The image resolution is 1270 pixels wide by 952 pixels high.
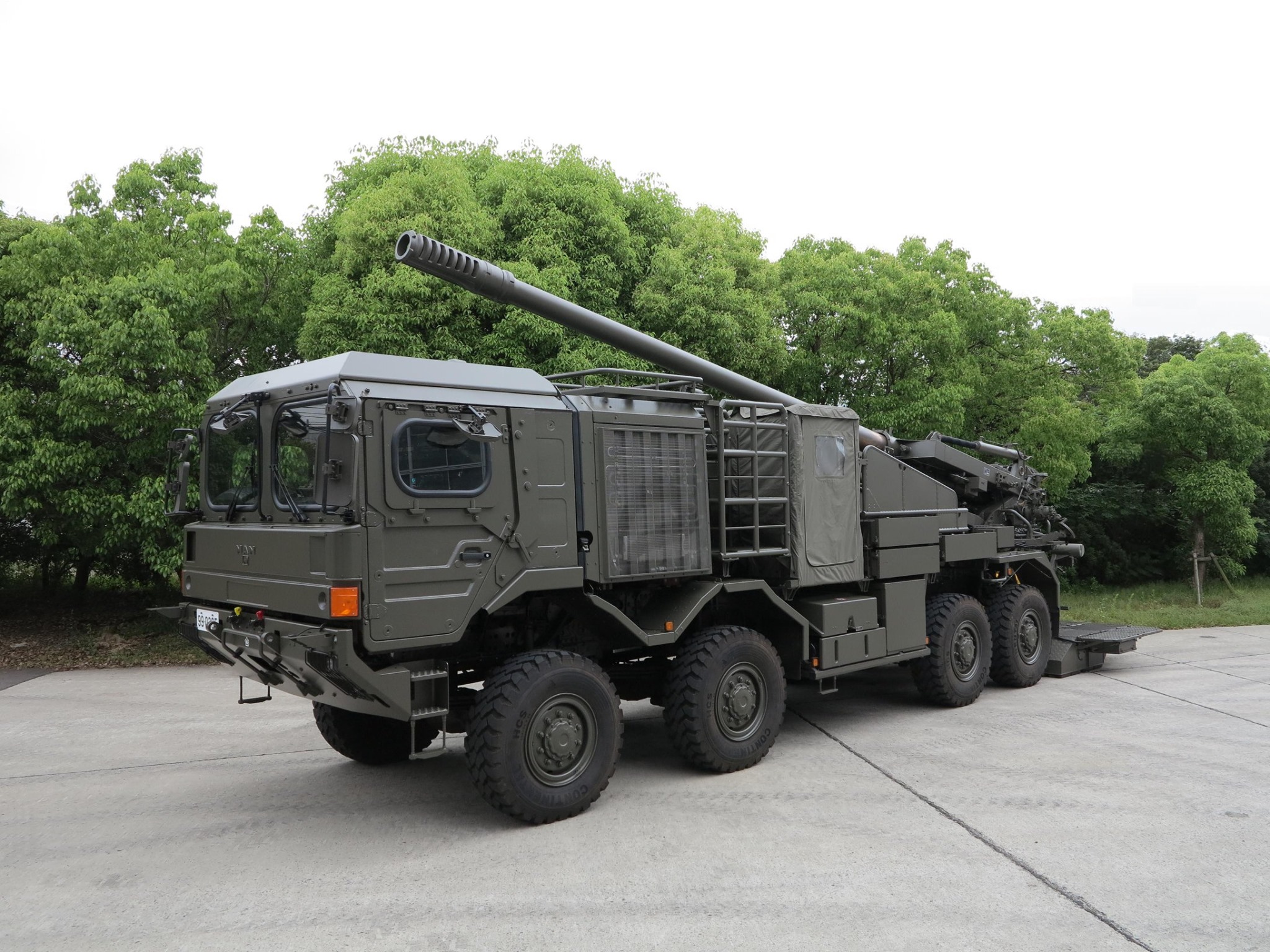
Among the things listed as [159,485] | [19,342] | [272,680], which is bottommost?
[272,680]

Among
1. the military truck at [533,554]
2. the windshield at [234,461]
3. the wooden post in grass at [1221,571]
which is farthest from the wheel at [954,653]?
the wooden post in grass at [1221,571]

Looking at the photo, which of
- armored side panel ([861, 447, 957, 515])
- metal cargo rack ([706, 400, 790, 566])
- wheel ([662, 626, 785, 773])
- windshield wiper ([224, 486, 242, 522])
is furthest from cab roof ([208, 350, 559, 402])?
armored side panel ([861, 447, 957, 515])

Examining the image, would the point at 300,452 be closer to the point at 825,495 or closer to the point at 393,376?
the point at 393,376

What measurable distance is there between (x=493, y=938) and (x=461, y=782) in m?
2.39

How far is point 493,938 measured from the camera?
4008 mm

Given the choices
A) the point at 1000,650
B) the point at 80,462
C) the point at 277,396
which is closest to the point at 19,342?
the point at 80,462

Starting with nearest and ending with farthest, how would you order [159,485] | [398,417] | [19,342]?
[398,417] → [159,485] → [19,342]

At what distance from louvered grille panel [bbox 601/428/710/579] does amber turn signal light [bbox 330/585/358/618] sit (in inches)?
Result: 65.9

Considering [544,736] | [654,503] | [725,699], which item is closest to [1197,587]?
[725,699]

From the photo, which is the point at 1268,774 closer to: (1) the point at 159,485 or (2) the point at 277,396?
(2) the point at 277,396

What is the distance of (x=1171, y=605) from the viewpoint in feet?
60.6

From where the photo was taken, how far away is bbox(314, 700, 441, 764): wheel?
661 centimetres

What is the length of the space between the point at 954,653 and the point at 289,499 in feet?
19.7

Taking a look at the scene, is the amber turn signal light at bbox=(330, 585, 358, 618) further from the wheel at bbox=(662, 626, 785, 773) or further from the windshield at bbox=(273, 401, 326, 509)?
the wheel at bbox=(662, 626, 785, 773)
